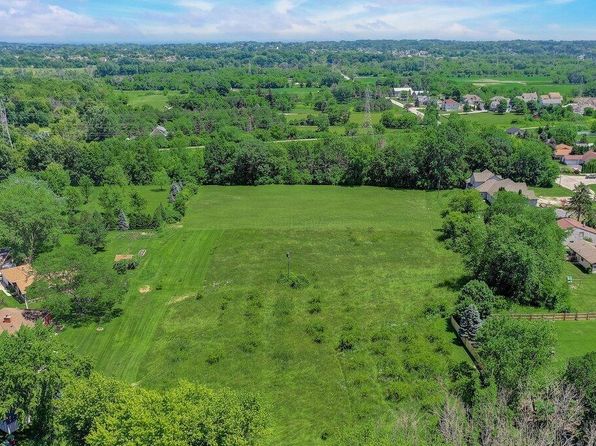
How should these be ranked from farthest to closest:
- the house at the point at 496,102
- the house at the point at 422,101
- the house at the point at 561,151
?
1. the house at the point at 422,101
2. the house at the point at 496,102
3. the house at the point at 561,151

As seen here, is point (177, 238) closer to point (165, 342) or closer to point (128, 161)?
point (165, 342)

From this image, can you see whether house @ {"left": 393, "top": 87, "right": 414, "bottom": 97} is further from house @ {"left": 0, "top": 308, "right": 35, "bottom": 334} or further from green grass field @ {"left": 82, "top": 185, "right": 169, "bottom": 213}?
house @ {"left": 0, "top": 308, "right": 35, "bottom": 334}

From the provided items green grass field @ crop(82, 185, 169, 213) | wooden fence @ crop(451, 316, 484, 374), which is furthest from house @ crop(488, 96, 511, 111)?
wooden fence @ crop(451, 316, 484, 374)

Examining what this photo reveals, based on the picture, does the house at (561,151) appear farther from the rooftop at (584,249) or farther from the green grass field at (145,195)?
the green grass field at (145,195)

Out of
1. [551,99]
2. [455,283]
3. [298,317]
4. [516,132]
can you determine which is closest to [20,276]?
[298,317]

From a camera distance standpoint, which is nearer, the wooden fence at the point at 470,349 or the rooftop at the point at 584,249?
the wooden fence at the point at 470,349

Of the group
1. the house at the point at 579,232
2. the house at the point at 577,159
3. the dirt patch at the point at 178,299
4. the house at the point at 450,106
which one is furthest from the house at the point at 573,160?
the dirt patch at the point at 178,299
